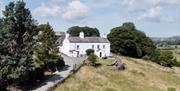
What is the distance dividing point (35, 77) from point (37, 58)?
24.4 feet

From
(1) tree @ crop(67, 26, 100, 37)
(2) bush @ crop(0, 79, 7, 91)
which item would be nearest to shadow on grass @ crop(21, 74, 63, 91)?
(2) bush @ crop(0, 79, 7, 91)

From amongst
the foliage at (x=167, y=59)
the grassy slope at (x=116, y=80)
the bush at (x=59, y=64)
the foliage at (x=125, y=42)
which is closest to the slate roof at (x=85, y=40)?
the foliage at (x=125, y=42)

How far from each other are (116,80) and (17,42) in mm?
24296

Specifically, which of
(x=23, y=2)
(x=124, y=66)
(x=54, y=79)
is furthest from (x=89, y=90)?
(x=124, y=66)

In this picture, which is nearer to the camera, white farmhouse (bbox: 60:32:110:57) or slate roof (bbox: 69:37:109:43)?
white farmhouse (bbox: 60:32:110:57)

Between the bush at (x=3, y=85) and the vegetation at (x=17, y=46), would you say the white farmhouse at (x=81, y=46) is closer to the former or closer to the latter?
the vegetation at (x=17, y=46)

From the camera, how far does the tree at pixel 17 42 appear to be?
5438 cm

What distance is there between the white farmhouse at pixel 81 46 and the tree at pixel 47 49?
29.2 m

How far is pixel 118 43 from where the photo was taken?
120 metres

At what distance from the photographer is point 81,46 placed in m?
103

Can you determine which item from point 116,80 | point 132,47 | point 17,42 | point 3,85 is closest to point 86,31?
point 132,47

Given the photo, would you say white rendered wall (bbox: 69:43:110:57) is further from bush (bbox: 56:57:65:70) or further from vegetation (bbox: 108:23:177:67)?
bush (bbox: 56:57:65:70)

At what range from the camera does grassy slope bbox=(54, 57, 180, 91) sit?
6419cm

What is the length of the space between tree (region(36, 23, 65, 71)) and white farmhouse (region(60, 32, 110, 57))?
29.2 meters
